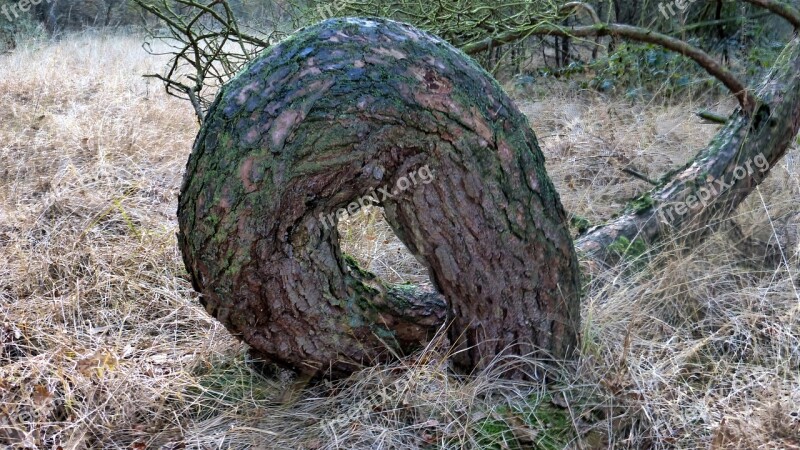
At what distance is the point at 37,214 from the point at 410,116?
233cm

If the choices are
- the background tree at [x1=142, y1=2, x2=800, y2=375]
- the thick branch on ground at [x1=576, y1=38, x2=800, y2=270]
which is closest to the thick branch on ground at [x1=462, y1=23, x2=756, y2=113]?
the thick branch on ground at [x1=576, y1=38, x2=800, y2=270]

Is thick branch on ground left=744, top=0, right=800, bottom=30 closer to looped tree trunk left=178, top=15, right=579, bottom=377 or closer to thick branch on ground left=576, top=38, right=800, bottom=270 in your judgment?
thick branch on ground left=576, top=38, right=800, bottom=270

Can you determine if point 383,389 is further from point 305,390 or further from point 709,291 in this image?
point 709,291

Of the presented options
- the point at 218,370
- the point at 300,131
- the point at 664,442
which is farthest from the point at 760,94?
the point at 218,370

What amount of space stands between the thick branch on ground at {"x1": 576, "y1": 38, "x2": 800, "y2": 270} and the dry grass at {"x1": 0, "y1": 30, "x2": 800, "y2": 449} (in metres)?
0.16

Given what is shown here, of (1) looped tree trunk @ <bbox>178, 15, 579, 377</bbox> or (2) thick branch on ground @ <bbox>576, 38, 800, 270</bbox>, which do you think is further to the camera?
(2) thick branch on ground @ <bbox>576, 38, 800, 270</bbox>

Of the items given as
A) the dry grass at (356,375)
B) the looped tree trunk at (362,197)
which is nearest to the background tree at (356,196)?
the looped tree trunk at (362,197)

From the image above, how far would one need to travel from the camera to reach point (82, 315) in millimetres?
2488

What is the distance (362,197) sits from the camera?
174cm

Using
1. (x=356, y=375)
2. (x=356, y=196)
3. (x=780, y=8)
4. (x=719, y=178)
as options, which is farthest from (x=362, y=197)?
(x=780, y=8)

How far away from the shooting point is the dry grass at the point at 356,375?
5.84 feet

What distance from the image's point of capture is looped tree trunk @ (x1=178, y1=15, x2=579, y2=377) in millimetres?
1566

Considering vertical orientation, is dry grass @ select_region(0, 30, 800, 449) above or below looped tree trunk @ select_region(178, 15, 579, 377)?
below

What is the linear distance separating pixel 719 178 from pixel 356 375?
2.00 metres
